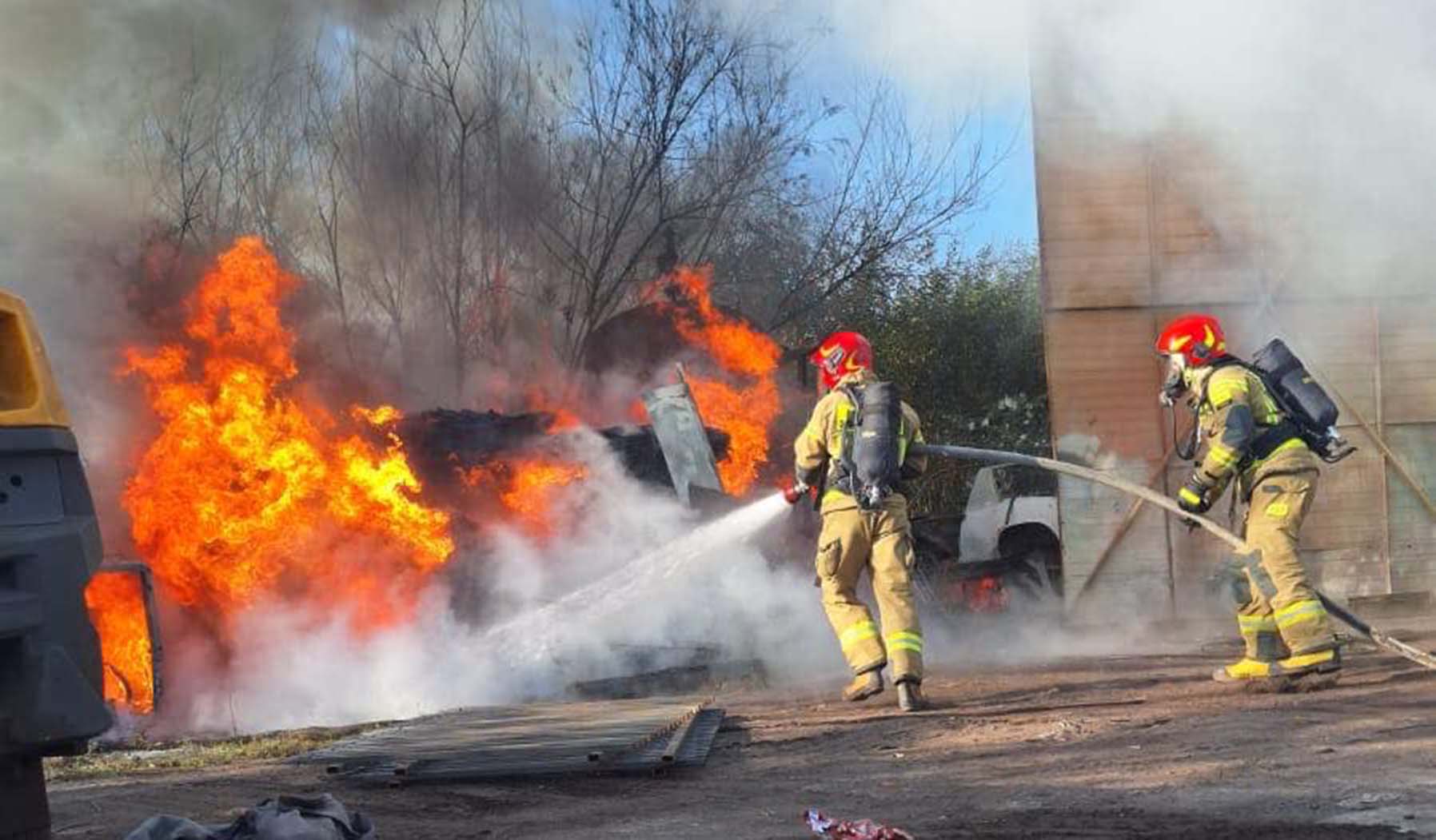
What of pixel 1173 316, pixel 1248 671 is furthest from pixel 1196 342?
pixel 1173 316

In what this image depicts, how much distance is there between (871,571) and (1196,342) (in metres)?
2.12

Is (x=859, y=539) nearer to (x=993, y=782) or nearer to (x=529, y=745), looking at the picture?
(x=529, y=745)

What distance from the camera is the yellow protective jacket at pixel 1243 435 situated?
7086 millimetres

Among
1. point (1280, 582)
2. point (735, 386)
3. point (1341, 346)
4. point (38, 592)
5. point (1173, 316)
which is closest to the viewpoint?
point (38, 592)

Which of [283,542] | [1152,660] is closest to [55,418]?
[283,542]

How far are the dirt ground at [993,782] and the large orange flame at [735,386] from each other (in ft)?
17.5

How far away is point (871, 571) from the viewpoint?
7.40 meters

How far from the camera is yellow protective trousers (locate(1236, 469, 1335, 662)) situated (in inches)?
269

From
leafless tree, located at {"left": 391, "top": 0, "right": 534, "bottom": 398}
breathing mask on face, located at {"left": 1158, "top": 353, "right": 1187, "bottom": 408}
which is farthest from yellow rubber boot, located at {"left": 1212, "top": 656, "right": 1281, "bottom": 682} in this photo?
leafless tree, located at {"left": 391, "top": 0, "right": 534, "bottom": 398}

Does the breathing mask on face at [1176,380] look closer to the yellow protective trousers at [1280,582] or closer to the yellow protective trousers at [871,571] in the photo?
the yellow protective trousers at [1280,582]

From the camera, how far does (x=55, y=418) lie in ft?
11.6

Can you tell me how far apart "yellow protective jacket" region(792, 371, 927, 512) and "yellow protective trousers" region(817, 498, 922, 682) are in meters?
0.09

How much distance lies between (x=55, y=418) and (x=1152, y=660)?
23.4 ft

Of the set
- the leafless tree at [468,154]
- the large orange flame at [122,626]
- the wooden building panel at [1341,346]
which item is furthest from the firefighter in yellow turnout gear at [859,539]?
the leafless tree at [468,154]
